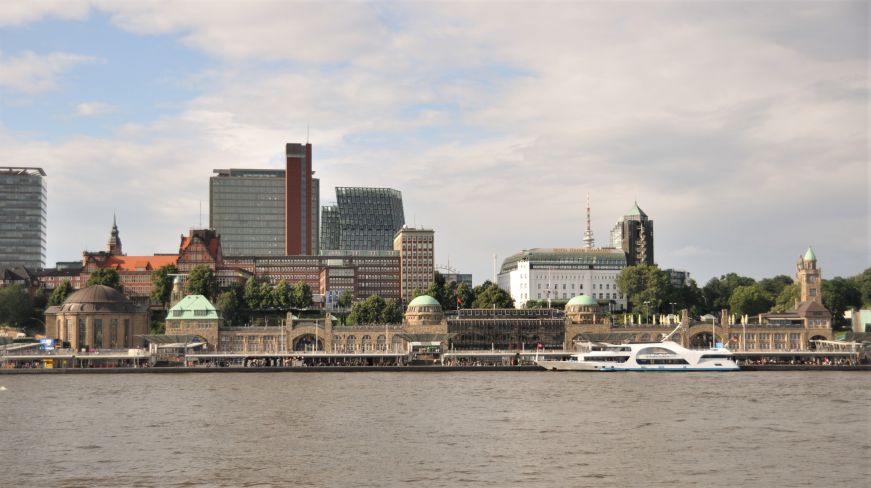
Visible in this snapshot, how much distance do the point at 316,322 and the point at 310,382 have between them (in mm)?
52064

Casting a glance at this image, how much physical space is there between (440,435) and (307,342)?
105 meters

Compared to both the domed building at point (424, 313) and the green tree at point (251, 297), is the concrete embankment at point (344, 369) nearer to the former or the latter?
the domed building at point (424, 313)

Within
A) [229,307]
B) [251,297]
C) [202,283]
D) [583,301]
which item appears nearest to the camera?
[583,301]

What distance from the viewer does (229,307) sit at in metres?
189

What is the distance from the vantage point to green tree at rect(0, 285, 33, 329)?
18825 centimetres

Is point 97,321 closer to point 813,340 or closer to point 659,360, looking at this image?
point 659,360

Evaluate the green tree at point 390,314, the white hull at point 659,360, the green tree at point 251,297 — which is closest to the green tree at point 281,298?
the green tree at point 251,297

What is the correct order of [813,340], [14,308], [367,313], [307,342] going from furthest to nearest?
1. [14,308]
2. [367,313]
3. [813,340]
4. [307,342]

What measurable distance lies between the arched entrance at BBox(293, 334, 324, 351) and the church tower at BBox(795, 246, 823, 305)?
79.8m

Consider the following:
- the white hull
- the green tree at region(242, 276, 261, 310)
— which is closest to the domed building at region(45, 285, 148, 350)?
the green tree at region(242, 276, 261, 310)

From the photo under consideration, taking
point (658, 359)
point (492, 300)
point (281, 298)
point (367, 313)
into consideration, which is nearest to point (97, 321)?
point (281, 298)

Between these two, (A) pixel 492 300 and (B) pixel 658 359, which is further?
(A) pixel 492 300

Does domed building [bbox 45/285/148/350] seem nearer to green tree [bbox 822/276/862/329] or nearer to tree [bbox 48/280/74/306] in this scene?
tree [bbox 48/280/74/306]

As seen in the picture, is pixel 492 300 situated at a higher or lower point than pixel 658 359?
higher
